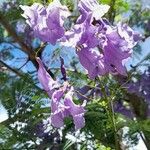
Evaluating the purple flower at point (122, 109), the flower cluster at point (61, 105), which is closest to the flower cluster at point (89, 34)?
the flower cluster at point (61, 105)

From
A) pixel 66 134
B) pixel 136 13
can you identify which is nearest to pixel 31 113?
pixel 66 134

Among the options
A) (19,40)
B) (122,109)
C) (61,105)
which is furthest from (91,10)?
(122,109)

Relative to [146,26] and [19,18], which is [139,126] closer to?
[19,18]

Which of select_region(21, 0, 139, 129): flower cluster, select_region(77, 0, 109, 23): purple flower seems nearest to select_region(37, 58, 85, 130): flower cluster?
select_region(21, 0, 139, 129): flower cluster

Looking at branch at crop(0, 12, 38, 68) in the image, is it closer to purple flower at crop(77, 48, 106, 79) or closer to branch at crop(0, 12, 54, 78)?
branch at crop(0, 12, 54, 78)

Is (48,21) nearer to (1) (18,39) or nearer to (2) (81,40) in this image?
(2) (81,40)

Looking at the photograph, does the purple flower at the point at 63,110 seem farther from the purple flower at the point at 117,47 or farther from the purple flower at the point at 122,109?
the purple flower at the point at 122,109
